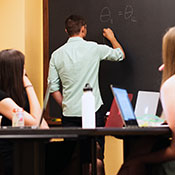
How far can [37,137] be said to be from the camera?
1.62m

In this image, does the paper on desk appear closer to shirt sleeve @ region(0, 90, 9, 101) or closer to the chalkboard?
shirt sleeve @ region(0, 90, 9, 101)

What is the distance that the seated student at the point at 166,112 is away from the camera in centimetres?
178

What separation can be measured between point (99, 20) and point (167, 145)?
1843mm

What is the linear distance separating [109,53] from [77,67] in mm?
289

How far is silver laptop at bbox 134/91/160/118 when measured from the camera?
2324 mm

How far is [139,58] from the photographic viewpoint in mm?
3254

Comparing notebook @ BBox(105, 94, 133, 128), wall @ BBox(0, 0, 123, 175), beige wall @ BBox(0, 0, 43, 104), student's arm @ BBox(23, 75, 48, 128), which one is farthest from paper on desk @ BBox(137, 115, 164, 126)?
beige wall @ BBox(0, 0, 43, 104)

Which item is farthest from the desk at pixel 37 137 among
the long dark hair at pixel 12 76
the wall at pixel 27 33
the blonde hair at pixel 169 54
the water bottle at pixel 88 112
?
the wall at pixel 27 33

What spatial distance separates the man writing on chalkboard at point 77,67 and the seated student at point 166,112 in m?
1.24

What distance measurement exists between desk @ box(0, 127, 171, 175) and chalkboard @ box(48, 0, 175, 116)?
1.50 meters

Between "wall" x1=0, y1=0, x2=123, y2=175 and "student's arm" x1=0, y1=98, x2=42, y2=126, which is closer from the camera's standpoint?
"student's arm" x1=0, y1=98, x2=42, y2=126

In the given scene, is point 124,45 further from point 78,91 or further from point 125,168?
point 125,168

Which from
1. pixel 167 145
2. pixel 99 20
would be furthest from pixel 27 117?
pixel 99 20

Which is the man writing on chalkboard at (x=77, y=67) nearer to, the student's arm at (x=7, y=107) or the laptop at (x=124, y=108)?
the student's arm at (x=7, y=107)
